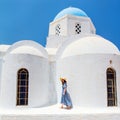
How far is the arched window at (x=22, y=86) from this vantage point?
13289 millimetres

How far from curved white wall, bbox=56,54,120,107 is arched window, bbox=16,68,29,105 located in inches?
86.9

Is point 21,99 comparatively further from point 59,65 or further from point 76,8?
point 76,8

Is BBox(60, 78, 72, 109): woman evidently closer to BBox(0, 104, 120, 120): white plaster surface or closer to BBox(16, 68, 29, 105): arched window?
BBox(0, 104, 120, 120): white plaster surface

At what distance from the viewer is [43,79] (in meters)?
14.0

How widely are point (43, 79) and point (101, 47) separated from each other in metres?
3.65

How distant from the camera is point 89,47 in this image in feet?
44.1

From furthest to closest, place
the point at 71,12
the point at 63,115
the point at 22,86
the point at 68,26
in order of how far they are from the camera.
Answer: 1. the point at 71,12
2. the point at 68,26
3. the point at 22,86
4. the point at 63,115

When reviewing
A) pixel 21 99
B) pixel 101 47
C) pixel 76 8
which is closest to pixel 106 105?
pixel 101 47

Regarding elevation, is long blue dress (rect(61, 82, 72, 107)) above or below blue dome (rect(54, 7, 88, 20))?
below

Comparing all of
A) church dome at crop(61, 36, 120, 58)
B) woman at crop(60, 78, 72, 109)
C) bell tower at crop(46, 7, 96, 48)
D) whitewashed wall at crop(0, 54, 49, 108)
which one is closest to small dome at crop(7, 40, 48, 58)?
whitewashed wall at crop(0, 54, 49, 108)

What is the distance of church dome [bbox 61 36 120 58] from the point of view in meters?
13.2

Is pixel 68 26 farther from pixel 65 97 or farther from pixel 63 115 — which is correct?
pixel 63 115

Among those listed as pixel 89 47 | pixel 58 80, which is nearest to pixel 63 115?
pixel 58 80

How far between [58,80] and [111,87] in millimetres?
2978
